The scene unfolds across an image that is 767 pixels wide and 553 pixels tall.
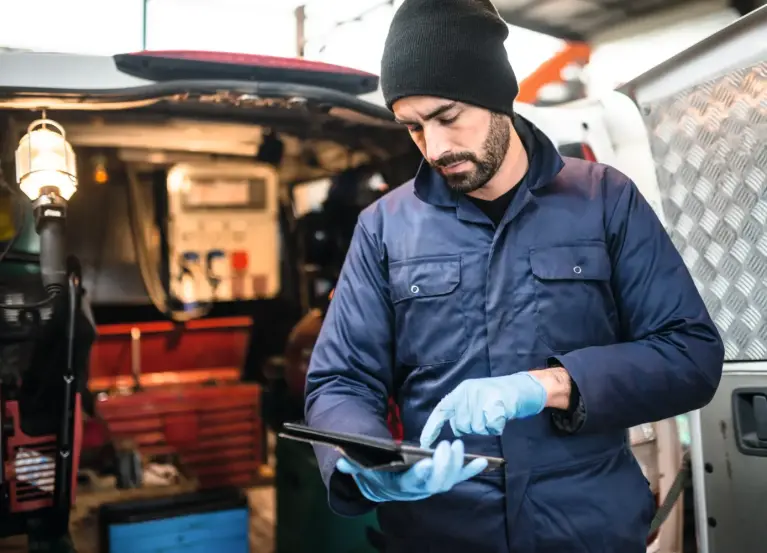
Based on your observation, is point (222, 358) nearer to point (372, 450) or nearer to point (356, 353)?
point (356, 353)

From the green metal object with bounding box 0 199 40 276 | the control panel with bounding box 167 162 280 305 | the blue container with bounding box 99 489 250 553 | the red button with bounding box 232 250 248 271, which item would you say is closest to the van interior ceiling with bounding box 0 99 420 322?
the control panel with bounding box 167 162 280 305

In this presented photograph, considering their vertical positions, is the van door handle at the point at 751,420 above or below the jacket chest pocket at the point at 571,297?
below

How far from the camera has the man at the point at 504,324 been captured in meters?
1.20

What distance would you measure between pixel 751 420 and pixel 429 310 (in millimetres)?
805

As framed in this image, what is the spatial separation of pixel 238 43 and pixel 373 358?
1252mm

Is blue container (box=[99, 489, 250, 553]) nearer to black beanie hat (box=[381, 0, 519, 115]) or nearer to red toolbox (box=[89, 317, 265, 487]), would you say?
red toolbox (box=[89, 317, 265, 487])

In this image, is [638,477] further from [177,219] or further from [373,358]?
[177,219]

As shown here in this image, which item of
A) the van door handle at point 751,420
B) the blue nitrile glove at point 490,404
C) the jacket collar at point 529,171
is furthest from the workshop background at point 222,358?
the blue nitrile glove at point 490,404

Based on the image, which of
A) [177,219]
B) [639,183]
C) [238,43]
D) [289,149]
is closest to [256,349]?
[177,219]

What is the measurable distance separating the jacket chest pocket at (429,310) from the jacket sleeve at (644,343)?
201mm

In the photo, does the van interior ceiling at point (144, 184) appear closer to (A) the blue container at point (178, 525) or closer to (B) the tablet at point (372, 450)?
(A) the blue container at point (178, 525)

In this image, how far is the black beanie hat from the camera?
1258 millimetres

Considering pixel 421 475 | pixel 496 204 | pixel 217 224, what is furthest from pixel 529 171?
pixel 217 224

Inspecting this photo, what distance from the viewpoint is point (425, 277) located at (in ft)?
4.36
